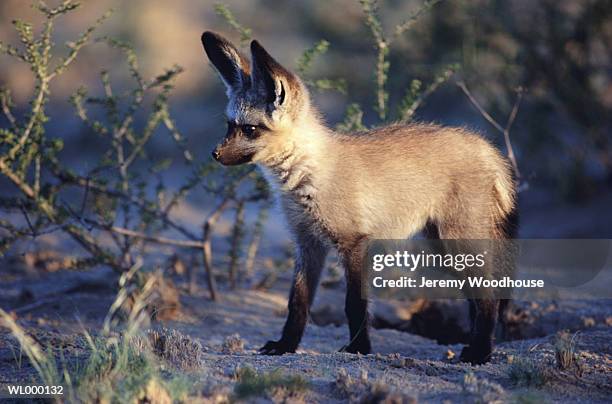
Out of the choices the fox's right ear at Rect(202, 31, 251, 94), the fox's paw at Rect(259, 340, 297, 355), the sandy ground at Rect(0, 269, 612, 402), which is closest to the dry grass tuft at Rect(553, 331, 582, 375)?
the sandy ground at Rect(0, 269, 612, 402)

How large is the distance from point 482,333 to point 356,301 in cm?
101

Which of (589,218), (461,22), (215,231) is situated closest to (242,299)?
(215,231)

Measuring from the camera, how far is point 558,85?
11.1 metres

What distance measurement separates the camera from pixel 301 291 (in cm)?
573

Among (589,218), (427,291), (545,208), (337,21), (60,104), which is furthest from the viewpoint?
(60,104)

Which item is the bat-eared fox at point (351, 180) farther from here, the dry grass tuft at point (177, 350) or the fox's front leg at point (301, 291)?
the dry grass tuft at point (177, 350)

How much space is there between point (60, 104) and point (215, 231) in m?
7.48

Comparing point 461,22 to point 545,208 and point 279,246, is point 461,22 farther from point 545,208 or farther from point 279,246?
point 279,246

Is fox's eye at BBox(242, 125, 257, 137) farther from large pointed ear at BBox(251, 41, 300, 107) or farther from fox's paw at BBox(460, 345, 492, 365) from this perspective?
fox's paw at BBox(460, 345, 492, 365)

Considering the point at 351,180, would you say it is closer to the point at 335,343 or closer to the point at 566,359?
the point at 335,343

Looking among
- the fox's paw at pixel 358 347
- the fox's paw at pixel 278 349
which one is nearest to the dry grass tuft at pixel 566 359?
the fox's paw at pixel 358 347

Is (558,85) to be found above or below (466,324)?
above

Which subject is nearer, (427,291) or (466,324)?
(466,324)

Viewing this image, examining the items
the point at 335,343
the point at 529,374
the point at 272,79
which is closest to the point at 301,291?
the point at 335,343
